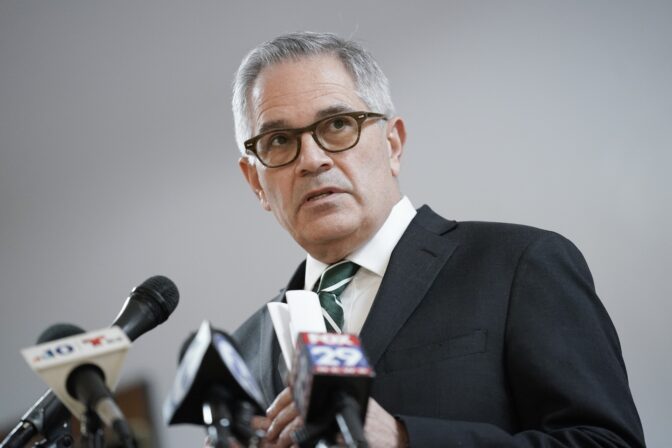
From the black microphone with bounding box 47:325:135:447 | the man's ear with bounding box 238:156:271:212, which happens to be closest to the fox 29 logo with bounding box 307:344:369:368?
the black microphone with bounding box 47:325:135:447

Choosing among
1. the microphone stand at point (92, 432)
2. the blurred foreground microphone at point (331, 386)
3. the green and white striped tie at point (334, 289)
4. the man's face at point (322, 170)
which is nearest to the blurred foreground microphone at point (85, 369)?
the microphone stand at point (92, 432)

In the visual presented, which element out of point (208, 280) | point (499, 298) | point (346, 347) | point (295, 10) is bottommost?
point (208, 280)

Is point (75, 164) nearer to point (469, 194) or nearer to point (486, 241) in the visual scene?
point (469, 194)

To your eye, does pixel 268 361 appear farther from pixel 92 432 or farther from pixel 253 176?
pixel 92 432

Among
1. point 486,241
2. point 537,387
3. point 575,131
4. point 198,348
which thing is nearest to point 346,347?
point 198,348

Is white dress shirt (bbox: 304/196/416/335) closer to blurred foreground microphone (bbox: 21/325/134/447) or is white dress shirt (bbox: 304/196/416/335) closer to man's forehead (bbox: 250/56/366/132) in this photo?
man's forehead (bbox: 250/56/366/132)

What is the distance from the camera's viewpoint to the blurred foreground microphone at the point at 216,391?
36.7 inches

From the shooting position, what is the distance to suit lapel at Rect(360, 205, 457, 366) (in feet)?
5.64

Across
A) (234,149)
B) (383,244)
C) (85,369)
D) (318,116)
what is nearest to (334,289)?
(383,244)

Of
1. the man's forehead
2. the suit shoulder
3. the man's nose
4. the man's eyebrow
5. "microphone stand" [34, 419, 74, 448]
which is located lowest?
"microphone stand" [34, 419, 74, 448]

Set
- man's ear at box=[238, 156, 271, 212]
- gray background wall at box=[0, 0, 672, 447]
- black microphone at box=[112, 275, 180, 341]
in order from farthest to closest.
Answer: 1. gray background wall at box=[0, 0, 672, 447]
2. man's ear at box=[238, 156, 271, 212]
3. black microphone at box=[112, 275, 180, 341]

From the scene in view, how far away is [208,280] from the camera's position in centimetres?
347

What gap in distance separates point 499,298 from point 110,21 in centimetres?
265

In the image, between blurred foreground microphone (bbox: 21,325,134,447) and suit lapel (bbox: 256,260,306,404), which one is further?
suit lapel (bbox: 256,260,306,404)
